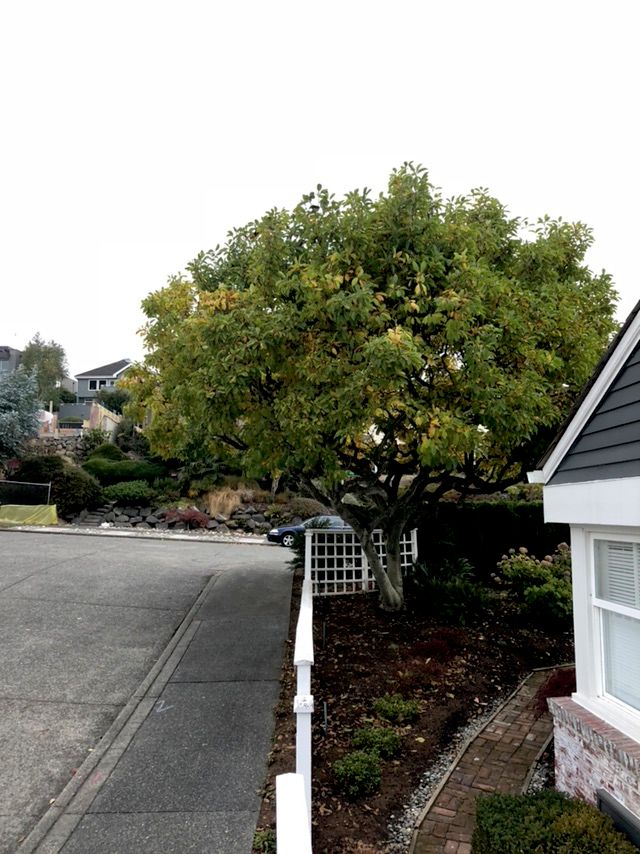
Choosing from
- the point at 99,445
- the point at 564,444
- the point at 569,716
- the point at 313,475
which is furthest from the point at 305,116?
the point at 99,445

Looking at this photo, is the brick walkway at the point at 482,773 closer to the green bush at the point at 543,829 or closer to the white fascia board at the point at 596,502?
the green bush at the point at 543,829

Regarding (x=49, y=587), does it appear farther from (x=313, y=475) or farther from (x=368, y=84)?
(x=368, y=84)

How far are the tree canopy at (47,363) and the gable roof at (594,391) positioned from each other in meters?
48.8

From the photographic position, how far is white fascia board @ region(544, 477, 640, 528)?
3240 millimetres

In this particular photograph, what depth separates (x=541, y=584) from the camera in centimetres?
935

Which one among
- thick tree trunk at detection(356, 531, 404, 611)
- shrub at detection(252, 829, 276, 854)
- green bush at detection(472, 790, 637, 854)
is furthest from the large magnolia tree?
shrub at detection(252, 829, 276, 854)

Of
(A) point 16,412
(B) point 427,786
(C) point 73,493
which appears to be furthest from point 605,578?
(A) point 16,412

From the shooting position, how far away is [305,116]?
28.9ft

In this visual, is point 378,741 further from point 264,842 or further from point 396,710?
point 264,842

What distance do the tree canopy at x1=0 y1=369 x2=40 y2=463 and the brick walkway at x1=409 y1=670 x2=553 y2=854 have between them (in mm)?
25702

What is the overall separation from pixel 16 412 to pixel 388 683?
25.2 metres

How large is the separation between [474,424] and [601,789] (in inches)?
160

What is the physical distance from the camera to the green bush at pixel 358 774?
4.21 meters

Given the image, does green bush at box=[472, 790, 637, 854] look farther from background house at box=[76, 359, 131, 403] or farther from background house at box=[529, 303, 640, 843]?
background house at box=[76, 359, 131, 403]
